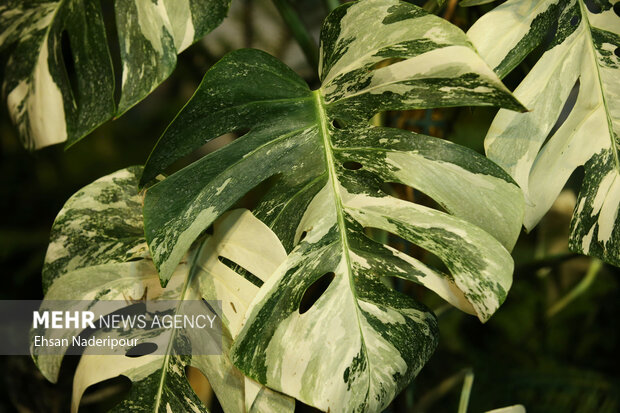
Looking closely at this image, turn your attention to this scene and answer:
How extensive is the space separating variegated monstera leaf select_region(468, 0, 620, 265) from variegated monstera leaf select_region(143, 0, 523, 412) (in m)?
0.08

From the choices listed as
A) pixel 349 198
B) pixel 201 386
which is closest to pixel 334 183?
pixel 349 198

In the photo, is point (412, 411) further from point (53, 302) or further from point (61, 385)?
point (61, 385)

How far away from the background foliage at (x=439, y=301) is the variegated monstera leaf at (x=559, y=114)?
0.74 m

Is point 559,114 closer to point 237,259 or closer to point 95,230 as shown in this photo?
point 237,259

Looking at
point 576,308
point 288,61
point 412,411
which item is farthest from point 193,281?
point 576,308

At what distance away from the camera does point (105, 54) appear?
68cm

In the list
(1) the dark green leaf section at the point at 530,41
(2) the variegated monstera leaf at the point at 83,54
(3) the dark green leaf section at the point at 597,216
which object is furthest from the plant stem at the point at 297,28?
(3) the dark green leaf section at the point at 597,216

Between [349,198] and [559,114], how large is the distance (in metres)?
0.25

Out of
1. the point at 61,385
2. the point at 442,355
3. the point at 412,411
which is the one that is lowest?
the point at 442,355

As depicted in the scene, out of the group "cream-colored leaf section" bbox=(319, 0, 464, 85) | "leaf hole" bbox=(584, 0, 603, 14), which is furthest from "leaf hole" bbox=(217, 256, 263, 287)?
"leaf hole" bbox=(584, 0, 603, 14)

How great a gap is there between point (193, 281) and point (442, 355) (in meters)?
1.44

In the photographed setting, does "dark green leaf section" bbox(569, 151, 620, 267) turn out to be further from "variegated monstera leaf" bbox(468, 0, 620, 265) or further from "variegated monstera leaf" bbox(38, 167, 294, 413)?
"variegated monstera leaf" bbox(38, 167, 294, 413)

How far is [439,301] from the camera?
5.96 feet

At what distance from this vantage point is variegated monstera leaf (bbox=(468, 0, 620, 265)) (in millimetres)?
554
